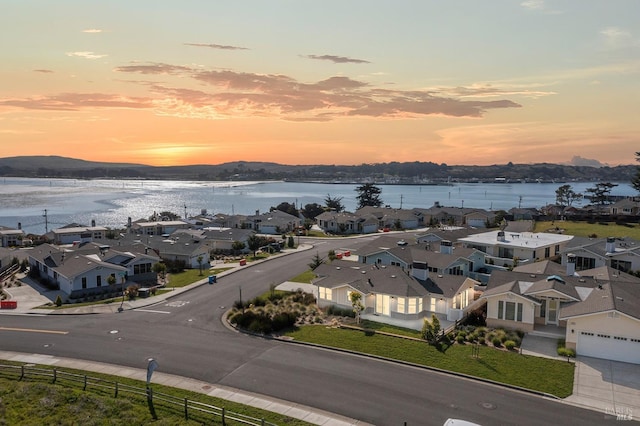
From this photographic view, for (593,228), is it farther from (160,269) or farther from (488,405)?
(160,269)

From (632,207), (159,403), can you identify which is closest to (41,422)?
(159,403)

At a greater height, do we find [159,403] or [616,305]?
[616,305]

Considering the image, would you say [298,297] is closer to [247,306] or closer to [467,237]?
[247,306]

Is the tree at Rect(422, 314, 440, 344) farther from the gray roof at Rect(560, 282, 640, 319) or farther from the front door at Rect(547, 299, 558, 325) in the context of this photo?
the front door at Rect(547, 299, 558, 325)

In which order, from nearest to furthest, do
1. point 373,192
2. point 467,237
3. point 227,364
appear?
point 227,364 → point 467,237 → point 373,192

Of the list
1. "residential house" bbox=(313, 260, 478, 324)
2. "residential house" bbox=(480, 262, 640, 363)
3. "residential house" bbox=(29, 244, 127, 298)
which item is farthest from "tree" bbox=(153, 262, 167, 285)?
"residential house" bbox=(480, 262, 640, 363)

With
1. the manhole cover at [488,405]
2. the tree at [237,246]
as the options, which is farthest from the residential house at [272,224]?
the manhole cover at [488,405]

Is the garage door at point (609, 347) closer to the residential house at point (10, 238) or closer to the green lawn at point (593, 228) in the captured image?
the green lawn at point (593, 228)
